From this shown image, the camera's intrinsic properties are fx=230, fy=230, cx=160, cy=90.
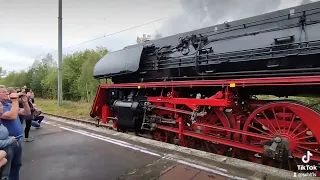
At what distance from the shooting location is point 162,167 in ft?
13.2

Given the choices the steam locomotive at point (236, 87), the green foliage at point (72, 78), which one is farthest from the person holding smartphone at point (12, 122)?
the green foliage at point (72, 78)

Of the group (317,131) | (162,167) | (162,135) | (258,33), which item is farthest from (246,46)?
(162,135)

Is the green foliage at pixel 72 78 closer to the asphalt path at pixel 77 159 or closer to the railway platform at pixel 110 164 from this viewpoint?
the asphalt path at pixel 77 159

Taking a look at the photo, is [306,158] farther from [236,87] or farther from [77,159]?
[77,159]

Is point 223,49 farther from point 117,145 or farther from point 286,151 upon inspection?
point 117,145

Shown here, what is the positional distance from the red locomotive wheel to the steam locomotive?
0.01m

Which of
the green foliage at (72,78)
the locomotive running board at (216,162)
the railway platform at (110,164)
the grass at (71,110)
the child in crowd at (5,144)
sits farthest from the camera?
the green foliage at (72,78)

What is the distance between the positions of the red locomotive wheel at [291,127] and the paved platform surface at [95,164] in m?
1.38

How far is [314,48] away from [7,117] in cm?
461

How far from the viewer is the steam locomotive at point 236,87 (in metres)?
3.88

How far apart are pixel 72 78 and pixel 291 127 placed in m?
29.2

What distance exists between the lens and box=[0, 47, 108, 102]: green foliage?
24047 millimetres

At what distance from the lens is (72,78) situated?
97.8 feet

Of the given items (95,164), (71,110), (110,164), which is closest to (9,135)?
(95,164)
